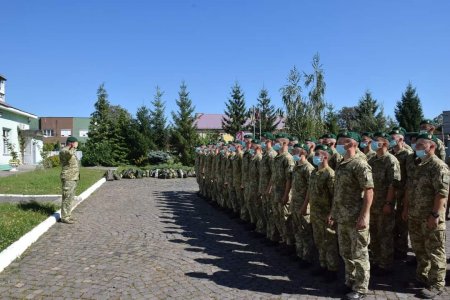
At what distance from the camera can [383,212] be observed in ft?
18.7

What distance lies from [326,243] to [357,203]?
96cm

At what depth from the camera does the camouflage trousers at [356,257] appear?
15.0 ft

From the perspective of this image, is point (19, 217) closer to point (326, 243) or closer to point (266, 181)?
point (266, 181)

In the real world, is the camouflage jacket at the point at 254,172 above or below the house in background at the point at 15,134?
below

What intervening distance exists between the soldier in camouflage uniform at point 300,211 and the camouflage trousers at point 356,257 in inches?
46.8

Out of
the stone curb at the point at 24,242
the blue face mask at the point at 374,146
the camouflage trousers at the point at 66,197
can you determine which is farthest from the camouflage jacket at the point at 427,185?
the camouflage trousers at the point at 66,197

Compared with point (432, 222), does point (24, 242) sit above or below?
below

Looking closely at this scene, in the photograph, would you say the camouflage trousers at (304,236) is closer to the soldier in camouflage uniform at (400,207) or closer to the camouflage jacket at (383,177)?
the camouflage jacket at (383,177)

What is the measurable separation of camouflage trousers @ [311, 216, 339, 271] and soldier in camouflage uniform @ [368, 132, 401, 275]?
742mm

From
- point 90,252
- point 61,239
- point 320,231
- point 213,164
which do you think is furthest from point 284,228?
point 213,164

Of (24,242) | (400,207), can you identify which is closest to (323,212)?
(400,207)

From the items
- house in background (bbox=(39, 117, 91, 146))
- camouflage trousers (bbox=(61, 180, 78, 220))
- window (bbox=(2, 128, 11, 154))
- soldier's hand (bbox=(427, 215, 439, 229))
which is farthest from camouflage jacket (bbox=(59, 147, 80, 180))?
house in background (bbox=(39, 117, 91, 146))

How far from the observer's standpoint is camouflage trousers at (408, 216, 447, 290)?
470cm

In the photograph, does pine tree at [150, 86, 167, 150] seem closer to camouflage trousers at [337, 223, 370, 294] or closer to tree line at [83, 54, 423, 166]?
tree line at [83, 54, 423, 166]
